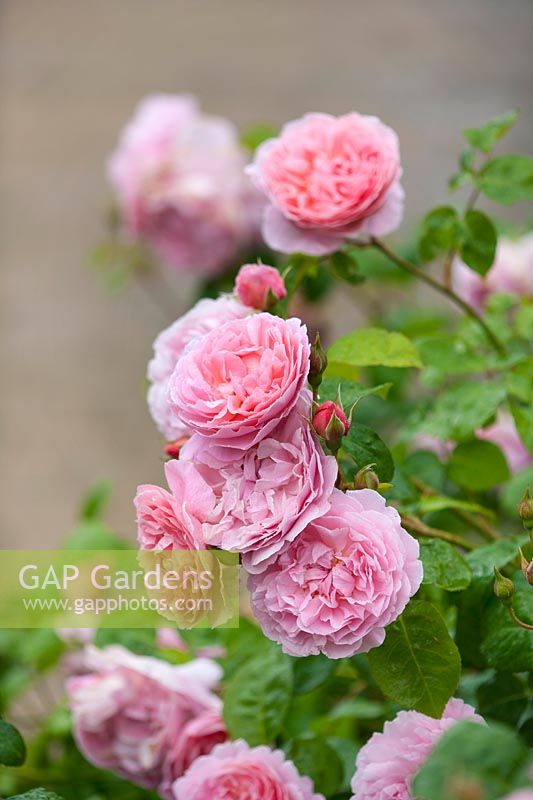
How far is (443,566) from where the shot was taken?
421 millimetres

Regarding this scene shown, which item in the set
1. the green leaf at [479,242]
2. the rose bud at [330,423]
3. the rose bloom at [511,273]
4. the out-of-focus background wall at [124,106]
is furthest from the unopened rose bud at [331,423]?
the out-of-focus background wall at [124,106]

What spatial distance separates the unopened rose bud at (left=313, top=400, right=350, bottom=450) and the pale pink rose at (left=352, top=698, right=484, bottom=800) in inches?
4.6

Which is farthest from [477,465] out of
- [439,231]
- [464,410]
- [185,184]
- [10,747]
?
[185,184]

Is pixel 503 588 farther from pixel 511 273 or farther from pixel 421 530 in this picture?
pixel 511 273

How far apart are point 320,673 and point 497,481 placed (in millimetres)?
145

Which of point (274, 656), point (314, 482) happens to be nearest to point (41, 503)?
point (274, 656)

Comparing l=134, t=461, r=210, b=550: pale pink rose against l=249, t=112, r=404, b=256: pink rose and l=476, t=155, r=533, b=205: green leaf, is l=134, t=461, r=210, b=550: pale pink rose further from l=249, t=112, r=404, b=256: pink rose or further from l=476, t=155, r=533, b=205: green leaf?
l=476, t=155, r=533, b=205: green leaf

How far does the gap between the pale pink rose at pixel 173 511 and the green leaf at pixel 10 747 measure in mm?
122

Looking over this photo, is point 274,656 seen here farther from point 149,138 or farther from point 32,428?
point 32,428

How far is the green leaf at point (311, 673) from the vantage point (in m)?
0.50

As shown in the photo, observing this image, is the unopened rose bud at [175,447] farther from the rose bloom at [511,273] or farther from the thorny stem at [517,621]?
the rose bloom at [511,273]

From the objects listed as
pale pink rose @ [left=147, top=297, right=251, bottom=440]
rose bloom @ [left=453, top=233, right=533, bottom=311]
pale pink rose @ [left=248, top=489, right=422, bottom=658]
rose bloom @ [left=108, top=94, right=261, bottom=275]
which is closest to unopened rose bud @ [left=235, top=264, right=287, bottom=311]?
pale pink rose @ [left=147, top=297, right=251, bottom=440]

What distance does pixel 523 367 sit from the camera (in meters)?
0.56

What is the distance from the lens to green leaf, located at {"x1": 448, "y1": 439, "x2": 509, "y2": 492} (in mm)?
550
